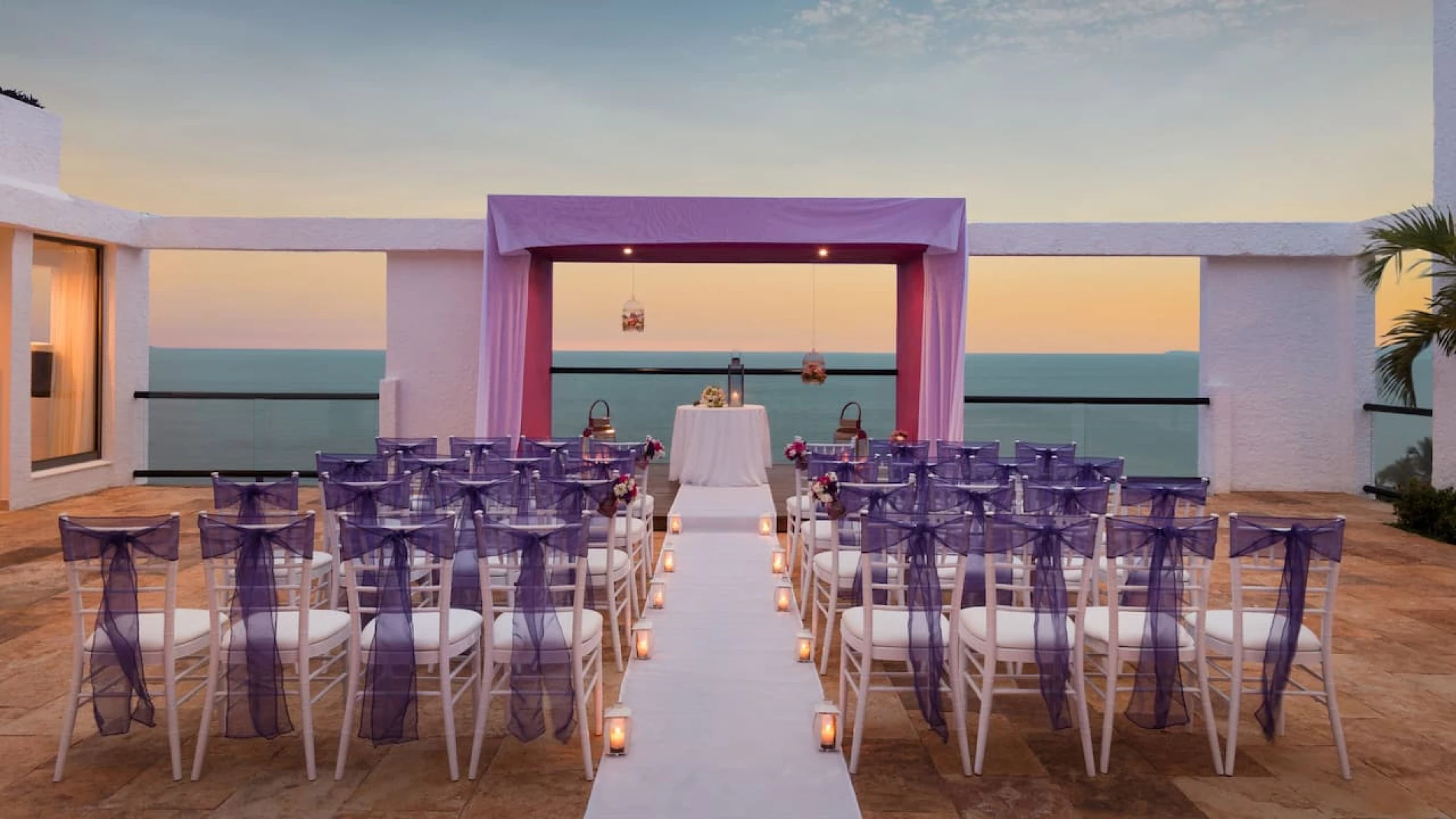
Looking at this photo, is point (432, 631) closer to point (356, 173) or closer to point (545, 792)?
point (545, 792)

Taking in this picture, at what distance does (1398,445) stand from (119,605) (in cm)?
1068

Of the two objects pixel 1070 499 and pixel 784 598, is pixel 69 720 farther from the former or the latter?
pixel 1070 499

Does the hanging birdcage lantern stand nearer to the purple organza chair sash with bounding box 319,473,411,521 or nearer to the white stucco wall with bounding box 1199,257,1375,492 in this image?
the purple organza chair sash with bounding box 319,473,411,521

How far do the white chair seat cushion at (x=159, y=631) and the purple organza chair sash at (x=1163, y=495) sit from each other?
3.77 m

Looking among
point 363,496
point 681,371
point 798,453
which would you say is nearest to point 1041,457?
point 798,453

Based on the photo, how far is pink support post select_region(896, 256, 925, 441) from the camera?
8.77 metres

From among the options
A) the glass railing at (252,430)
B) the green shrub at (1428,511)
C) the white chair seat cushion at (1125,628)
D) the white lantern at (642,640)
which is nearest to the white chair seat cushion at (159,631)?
the white lantern at (642,640)

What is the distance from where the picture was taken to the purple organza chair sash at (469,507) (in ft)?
12.8

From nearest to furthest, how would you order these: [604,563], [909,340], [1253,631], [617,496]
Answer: [1253,631] → [617,496] → [604,563] → [909,340]

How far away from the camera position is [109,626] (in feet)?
9.93

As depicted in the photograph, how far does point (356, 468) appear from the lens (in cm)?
486

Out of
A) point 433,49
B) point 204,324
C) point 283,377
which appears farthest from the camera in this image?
point 204,324

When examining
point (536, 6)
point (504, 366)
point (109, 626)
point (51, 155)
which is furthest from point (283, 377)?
point (109, 626)

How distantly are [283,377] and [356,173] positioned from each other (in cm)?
411
